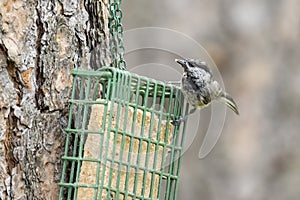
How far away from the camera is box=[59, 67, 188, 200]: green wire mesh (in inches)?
146

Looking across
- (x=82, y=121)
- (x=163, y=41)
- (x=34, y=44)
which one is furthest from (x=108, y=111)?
(x=163, y=41)

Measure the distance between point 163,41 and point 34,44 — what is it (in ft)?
16.0

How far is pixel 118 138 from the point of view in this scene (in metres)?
3.76

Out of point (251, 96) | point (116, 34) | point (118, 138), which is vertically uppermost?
point (251, 96)

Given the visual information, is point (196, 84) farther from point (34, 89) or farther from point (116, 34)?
point (34, 89)

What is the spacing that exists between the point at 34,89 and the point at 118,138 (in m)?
0.38

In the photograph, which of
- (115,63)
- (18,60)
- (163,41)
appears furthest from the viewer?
(163,41)

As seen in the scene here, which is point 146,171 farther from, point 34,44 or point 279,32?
point 279,32

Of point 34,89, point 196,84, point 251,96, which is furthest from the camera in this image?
point 251,96

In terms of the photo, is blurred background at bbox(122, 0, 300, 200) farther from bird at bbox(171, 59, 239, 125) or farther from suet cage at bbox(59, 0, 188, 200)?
suet cage at bbox(59, 0, 188, 200)

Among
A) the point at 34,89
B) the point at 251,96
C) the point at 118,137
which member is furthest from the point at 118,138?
the point at 251,96

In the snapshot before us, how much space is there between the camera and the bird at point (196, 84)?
405 cm

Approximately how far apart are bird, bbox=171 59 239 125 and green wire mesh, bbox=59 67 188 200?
61 mm

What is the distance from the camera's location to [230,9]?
28.1 feet
